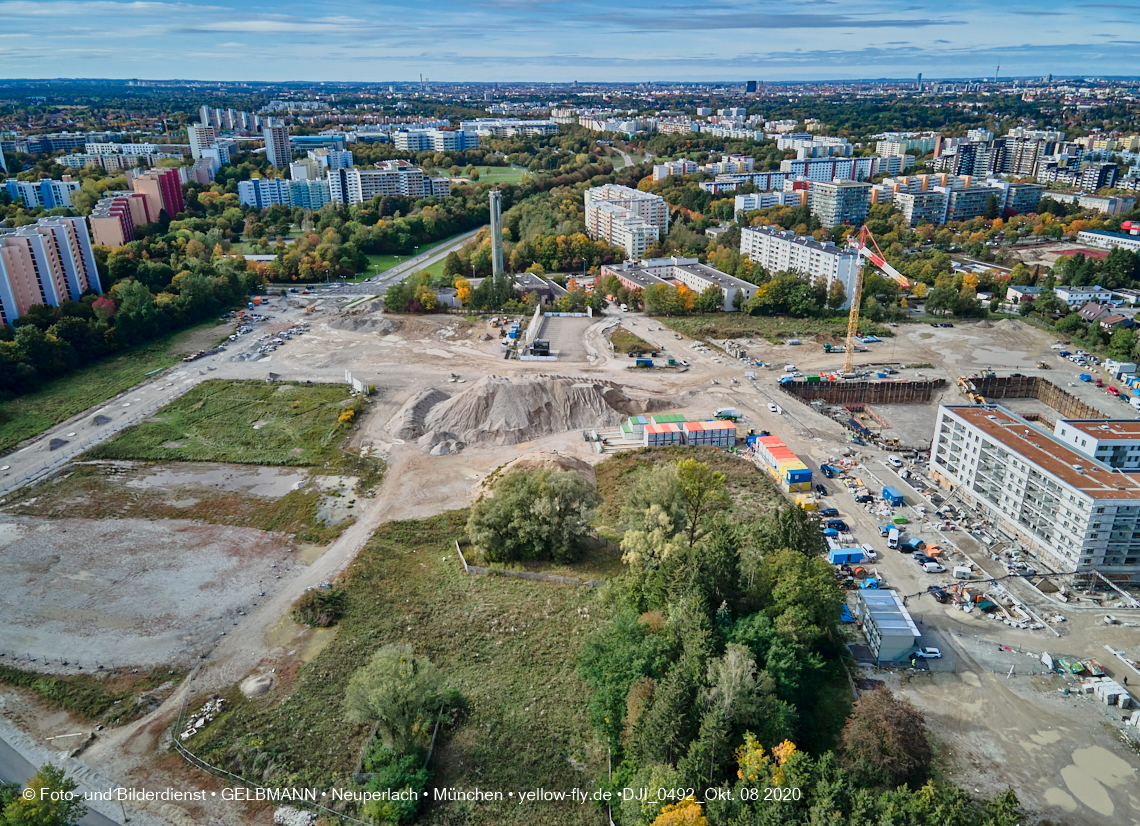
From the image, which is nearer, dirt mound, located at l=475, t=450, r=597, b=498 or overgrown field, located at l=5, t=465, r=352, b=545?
overgrown field, located at l=5, t=465, r=352, b=545

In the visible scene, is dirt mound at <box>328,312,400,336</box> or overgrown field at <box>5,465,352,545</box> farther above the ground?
dirt mound at <box>328,312,400,336</box>

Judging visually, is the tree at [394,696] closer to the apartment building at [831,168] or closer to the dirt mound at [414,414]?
the dirt mound at [414,414]

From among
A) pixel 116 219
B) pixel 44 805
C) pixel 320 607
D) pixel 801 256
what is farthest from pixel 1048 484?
pixel 116 219

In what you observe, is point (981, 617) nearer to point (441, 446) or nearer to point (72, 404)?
point (441, 446)

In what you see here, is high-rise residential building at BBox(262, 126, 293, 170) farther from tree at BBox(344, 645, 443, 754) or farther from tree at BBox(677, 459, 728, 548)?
tree at BBox(344, 645, 443, 754)

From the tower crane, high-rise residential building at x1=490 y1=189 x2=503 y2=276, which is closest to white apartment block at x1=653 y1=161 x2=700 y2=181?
the tower crane


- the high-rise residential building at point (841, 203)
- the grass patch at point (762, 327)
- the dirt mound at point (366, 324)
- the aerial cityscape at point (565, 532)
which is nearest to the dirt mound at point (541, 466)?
the aerial cityscape at point (565, 532)
